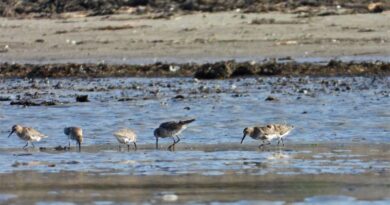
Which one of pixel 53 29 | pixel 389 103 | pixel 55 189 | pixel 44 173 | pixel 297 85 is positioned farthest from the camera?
pixel 53 29

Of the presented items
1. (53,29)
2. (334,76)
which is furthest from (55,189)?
(53,29)

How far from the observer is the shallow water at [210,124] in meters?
11.0

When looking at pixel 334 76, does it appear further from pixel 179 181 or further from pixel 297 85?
pixel 179 181

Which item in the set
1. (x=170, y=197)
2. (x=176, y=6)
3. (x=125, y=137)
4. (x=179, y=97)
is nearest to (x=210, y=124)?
(x=125, y=137)

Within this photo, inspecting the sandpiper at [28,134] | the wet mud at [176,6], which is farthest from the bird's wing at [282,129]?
the wet mud at [176,6]

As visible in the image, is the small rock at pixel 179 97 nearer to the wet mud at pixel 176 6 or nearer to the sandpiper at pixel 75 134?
the sandpiper at pixel 75 134

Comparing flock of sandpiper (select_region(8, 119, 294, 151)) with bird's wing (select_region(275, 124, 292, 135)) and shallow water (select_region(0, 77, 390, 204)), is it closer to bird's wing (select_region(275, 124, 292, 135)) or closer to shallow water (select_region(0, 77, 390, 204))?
bird's wing (select_region(275, 124, 292, 135))

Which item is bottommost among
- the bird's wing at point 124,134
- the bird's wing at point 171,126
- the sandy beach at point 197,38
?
the bird's wing at point 124,134

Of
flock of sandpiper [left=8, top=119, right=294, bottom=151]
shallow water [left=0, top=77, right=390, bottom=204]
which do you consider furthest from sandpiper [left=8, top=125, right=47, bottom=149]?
shallow water [left=0, top=77, right=390, bottom=204]

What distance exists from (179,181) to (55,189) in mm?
1035

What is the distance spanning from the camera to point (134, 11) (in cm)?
2850

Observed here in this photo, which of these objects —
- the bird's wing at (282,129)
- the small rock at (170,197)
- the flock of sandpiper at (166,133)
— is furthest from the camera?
the bird's wing at (282,129)

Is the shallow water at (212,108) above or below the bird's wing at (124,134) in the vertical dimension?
below

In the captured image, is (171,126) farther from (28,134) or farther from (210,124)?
(210,124)
